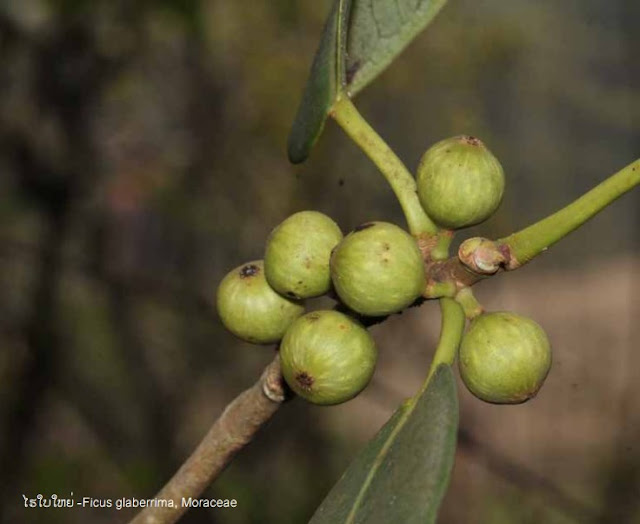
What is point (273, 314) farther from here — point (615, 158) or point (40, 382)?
point (615, 158)

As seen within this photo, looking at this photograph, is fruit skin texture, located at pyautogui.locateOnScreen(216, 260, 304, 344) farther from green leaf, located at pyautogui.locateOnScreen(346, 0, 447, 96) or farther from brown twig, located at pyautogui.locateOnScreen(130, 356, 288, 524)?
green leaf, located at pyautogui.locateOnScreen(346, 0, 447, 96)

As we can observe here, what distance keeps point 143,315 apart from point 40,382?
0.51 m

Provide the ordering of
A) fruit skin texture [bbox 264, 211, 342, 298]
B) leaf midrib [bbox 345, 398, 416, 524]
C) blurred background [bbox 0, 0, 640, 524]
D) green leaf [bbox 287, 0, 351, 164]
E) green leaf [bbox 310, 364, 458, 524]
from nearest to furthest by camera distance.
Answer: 1. green leaf [bbox 310, 364, 458, 524]
2. leaf midrib [bbox 345, 398, 416, 524]
3. fruit skin texture [bbox 264, 211, 342, 298]
4. green leaf [bbox 287, 0, 351, 164]
5. blurred background [bbox 0, 0, 640, 524]

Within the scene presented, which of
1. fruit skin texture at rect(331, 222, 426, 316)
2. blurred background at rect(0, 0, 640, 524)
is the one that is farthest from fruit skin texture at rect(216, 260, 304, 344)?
blurred background at rect(0, 0, 640, 524)

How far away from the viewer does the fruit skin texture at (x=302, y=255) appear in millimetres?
1202

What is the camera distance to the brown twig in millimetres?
1238

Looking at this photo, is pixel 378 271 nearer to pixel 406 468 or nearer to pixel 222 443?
pixel 406 468

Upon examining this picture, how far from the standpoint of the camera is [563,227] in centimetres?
103

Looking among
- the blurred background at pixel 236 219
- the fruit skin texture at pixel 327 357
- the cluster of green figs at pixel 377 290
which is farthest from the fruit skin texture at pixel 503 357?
the blurred background at pixel 236 219

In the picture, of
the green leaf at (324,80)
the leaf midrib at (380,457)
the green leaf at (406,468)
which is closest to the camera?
the green leaf at (406,468)

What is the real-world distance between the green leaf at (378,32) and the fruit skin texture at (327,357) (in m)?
0.38

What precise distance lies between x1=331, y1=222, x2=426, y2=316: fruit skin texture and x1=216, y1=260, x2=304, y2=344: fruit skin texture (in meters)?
0.16

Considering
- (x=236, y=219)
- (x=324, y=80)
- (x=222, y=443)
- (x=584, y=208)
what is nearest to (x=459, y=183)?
(x=584, y=208)

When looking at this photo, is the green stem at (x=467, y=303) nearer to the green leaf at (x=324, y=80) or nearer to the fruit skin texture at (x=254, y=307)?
the fruit skin texture at (x=254, y=307)
